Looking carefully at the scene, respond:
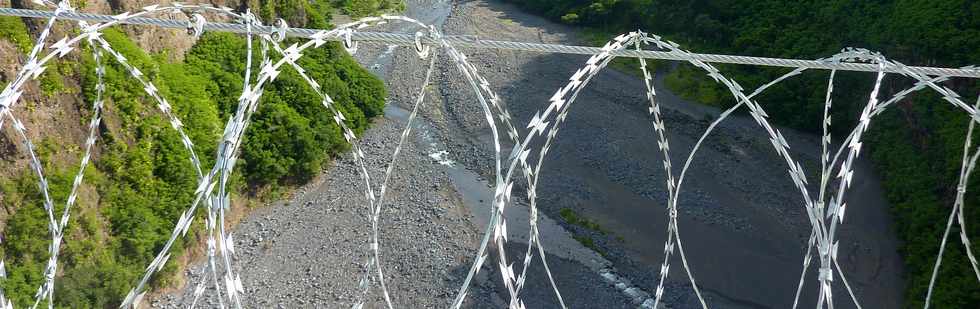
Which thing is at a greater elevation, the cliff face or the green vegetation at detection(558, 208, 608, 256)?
the cliff face

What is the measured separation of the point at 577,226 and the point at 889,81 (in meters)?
9.16

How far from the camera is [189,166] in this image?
44.3 ft

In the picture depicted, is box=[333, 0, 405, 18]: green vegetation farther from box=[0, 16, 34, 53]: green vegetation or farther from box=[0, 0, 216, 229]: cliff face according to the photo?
box=[0, 16, 34, 53]: green vegetation

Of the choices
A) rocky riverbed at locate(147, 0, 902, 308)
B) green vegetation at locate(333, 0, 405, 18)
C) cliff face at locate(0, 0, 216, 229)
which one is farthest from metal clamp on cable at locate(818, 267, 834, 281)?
green vegetation at locate(333, 0, 405, 18)

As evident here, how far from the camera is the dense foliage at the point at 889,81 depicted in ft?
44.5

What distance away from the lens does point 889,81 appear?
17.6 metres

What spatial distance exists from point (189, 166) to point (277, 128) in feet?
9.69

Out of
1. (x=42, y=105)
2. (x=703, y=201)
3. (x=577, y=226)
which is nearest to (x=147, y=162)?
(x=42, y=105)

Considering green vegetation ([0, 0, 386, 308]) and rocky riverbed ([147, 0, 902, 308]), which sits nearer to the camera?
green vegetation ([0, 0, 386, 308])

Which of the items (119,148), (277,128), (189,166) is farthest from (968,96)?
(119,148)

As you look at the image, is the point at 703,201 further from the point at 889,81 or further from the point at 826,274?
the point at 826,274

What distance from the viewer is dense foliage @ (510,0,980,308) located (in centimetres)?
1358

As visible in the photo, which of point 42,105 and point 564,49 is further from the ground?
point 564,49

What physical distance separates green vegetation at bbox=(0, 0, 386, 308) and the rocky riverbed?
93 cm
